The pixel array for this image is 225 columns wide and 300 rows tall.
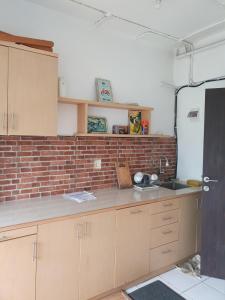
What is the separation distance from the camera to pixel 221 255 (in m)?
2.48

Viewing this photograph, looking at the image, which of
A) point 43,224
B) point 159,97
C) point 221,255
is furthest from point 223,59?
point 43,224

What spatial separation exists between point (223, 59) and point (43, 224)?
9.06 ft

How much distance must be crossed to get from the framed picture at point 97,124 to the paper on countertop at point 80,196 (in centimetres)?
68

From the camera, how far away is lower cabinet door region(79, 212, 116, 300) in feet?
6.58

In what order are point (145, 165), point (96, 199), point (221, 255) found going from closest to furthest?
point (96, 199) < point (221, 255) < point (145, 165)

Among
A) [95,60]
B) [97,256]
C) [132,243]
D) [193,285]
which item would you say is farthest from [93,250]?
[95,60]

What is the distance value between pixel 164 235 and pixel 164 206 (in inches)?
12.7

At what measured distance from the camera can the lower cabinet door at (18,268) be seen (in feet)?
5.37

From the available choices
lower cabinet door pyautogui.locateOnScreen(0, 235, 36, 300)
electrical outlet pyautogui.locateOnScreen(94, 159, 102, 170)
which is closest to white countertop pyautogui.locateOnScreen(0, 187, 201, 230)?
lower cabinet door pyautogui.locateOnScreen(0, 235, 36, 300)

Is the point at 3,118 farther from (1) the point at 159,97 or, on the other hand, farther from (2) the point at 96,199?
(1) the point at 159,97

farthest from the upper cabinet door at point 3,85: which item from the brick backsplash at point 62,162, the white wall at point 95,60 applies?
the white wall at point 95,60

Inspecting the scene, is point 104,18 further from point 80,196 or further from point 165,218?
point 165,218

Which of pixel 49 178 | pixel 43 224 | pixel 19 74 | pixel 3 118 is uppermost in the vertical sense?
pixel 19 74

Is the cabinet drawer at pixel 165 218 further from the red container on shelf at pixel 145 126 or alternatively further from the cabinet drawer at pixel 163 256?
the red container on shelf at pixel 145 126
